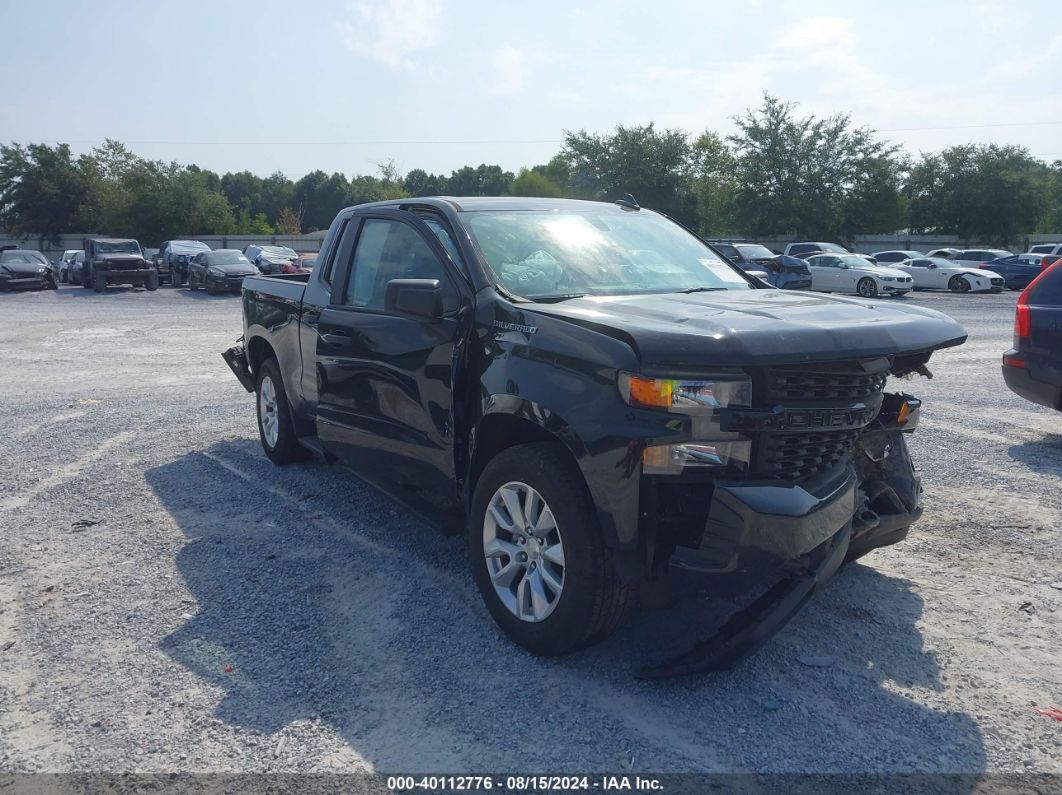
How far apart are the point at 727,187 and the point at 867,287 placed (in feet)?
100.0

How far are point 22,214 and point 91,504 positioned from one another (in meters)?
67.2

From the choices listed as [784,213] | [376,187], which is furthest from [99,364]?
[376,187]

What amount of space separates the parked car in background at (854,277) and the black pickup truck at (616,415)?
86.4ft

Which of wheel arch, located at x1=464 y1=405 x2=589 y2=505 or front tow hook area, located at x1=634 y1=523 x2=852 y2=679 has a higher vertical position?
wheel arch, located at x1=464 y1=405 x2=589 y2=505

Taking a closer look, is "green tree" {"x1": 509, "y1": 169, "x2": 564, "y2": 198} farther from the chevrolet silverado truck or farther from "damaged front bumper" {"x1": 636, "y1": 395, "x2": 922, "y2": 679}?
"damaged front bumper" {"x1": 636, "y1": 395, "x2": 922, "y2": 679}

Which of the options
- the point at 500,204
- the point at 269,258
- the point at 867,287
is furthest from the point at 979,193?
the point at 500,204

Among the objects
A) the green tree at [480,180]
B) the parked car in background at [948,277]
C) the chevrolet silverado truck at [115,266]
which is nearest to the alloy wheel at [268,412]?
the chevrolet silverado truck at [115,266]

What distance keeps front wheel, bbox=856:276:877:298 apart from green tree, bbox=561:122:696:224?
25791 mm

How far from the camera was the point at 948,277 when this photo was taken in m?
32.2

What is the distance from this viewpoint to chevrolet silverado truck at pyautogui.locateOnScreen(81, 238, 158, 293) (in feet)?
99.7

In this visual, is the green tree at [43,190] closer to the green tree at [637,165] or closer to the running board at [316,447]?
the green tree at [637,165]

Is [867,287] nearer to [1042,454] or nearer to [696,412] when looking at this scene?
[1042,454]

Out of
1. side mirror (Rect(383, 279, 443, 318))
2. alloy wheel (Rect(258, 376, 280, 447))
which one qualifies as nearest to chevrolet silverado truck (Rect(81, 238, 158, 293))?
alloy wheel (Rect(258, 376, 280, 447))

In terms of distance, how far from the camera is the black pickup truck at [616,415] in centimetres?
324
